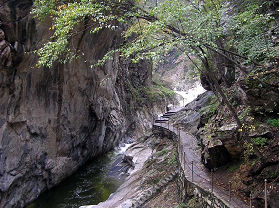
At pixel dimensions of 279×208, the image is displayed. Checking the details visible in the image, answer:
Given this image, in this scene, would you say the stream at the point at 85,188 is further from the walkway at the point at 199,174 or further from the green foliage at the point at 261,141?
the green foliage at the point at 261,141

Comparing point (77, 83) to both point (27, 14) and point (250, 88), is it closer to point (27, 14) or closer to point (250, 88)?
point (27, 14)

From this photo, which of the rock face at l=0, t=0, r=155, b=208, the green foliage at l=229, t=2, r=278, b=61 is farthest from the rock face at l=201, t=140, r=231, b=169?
the rock face at l=0, t=0, r=155, b=208

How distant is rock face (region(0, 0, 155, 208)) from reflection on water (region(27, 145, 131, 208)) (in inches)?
23.7

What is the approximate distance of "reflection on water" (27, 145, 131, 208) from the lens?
14609mm

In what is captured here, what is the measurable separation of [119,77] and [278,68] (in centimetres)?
2468

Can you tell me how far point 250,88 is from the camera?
25.1ft

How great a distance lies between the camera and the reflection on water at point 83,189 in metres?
14.6

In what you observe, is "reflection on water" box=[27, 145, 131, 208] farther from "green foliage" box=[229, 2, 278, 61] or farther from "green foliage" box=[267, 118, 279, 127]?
"green foliage" box=[229, 2, 278, 61]

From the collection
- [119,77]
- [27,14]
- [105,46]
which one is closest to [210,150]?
[27,14]

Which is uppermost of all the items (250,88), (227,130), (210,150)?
(250,88)

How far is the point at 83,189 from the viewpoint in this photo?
1647 cm

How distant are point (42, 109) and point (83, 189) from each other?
6.15m

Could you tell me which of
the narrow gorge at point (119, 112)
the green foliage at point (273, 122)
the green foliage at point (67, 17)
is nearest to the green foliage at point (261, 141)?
the narrow gorge at point (119, 112)

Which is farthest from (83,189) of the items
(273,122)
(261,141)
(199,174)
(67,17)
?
(273,122)
